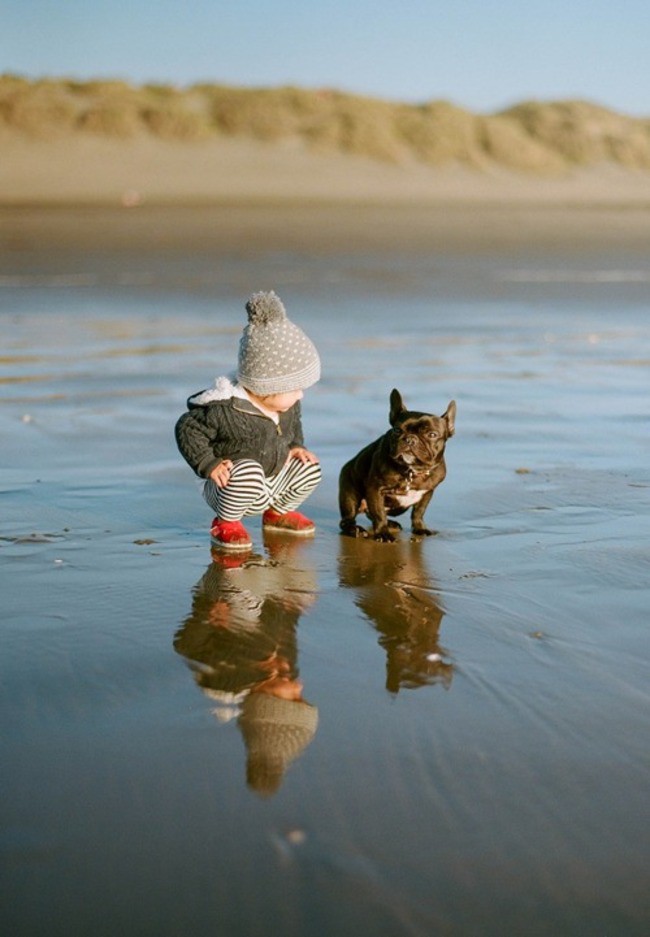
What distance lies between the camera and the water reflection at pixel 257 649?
303cm

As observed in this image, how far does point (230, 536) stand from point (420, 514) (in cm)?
79

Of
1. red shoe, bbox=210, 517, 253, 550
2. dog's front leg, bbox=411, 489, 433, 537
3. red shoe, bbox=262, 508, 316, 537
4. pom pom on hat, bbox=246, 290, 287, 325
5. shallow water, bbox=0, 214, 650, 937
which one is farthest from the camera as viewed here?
red shoe, bbox=262, 508, 316, 537

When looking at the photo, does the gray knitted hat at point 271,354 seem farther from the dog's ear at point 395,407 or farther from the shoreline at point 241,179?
the shoreline at point 241,179

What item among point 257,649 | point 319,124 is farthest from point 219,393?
point 319,124

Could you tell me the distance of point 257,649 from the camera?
12.2 feet

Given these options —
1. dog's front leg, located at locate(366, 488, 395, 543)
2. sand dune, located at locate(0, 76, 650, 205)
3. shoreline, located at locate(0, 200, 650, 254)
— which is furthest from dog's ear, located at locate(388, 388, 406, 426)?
sand dune, located at locate(0, 76, 650, 205)

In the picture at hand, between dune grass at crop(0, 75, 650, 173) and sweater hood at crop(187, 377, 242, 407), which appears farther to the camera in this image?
dune grass at crop(0, 75, 650, 173)

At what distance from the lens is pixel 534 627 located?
389 cm

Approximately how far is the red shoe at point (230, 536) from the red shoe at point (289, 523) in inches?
11.3

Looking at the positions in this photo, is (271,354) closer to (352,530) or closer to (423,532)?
(352,530)

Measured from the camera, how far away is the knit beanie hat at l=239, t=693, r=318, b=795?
285cm

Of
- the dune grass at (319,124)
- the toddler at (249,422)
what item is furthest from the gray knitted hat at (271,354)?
the dune grass at (319,124)

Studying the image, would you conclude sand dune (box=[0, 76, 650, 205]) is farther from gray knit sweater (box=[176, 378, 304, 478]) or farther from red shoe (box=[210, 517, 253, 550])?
red shoe (box=[210, 517, 253, 550])

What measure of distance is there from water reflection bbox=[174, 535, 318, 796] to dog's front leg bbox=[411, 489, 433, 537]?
458 mm
